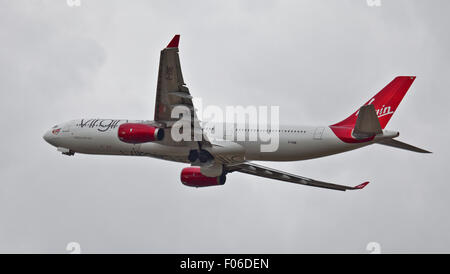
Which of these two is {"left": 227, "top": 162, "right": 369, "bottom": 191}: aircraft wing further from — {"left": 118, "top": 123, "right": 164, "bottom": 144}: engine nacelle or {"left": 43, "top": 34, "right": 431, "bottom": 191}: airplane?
{"left": 118, "top": 123, "right": 164, "bottom": 144}: engine nacelle

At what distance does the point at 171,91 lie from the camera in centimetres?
4528

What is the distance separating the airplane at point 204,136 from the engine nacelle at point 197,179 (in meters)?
0.51

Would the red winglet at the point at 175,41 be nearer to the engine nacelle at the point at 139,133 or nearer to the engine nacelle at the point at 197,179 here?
the engine nacelle at the point at 139,133

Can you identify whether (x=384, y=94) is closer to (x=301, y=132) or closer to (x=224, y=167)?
(x=301, y=132)

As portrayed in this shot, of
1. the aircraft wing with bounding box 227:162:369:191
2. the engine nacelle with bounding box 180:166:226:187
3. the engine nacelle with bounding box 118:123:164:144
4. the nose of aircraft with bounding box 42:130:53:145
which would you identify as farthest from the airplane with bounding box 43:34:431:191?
the nose of aircraft with bounding box 42:130:53:145

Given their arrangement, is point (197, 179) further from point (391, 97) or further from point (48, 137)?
point (391, 97)

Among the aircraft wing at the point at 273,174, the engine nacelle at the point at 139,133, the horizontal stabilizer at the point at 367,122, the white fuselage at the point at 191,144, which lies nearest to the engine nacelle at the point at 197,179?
the aircraft wing at the point at 273,174

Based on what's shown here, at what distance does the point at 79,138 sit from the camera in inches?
2149

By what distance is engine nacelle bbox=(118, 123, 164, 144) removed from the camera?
48.3 m

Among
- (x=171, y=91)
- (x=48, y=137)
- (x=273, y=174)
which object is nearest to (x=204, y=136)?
Answer: (x=171, y=91)

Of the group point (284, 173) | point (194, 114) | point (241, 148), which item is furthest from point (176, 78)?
point (284, 173)

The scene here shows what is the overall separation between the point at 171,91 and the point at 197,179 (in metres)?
12.7

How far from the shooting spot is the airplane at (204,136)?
45.3 meters

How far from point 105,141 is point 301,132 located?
566 inches
